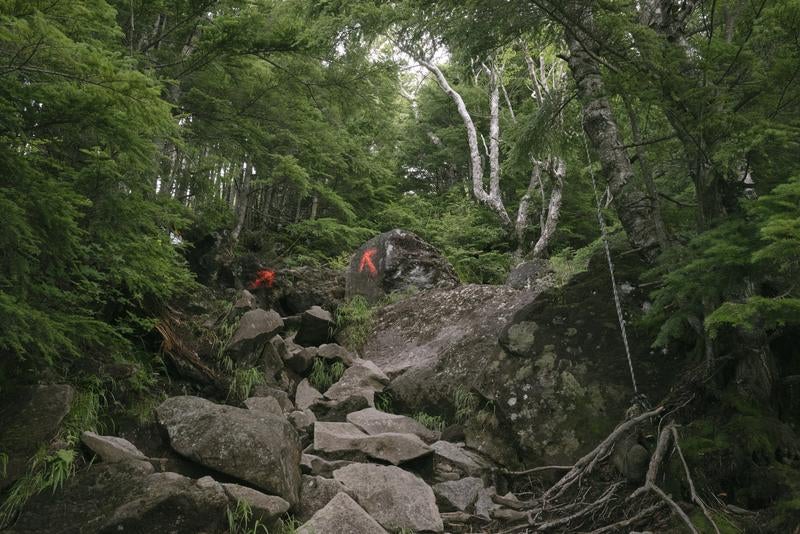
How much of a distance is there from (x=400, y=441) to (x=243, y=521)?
1968 mm

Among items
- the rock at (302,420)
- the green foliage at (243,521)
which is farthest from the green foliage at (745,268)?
the rock at (302,420)

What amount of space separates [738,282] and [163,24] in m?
8.76

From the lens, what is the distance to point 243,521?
3453 mm

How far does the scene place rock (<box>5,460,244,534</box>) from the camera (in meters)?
3.19

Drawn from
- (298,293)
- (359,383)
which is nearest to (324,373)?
(359,383)

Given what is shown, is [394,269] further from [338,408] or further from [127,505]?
[127,505]

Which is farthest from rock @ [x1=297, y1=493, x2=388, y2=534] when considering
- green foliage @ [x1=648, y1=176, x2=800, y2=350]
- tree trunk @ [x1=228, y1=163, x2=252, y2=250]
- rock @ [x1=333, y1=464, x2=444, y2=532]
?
tree trunk @ [x1=228, y1=163, x2=252, y2=250]

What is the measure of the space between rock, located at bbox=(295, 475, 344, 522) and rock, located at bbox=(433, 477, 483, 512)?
950mm

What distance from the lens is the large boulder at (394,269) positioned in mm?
11656

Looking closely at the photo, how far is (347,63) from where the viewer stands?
9078 mm

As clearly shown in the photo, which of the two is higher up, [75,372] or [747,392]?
[747,392]

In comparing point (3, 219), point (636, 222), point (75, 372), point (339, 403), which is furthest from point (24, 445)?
point (636, 222)

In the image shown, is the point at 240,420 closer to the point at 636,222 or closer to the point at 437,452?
the point at 437,452

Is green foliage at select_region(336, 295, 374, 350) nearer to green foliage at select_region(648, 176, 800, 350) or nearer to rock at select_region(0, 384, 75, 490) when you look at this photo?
rock at select_region(0, 384, 75, 490)
